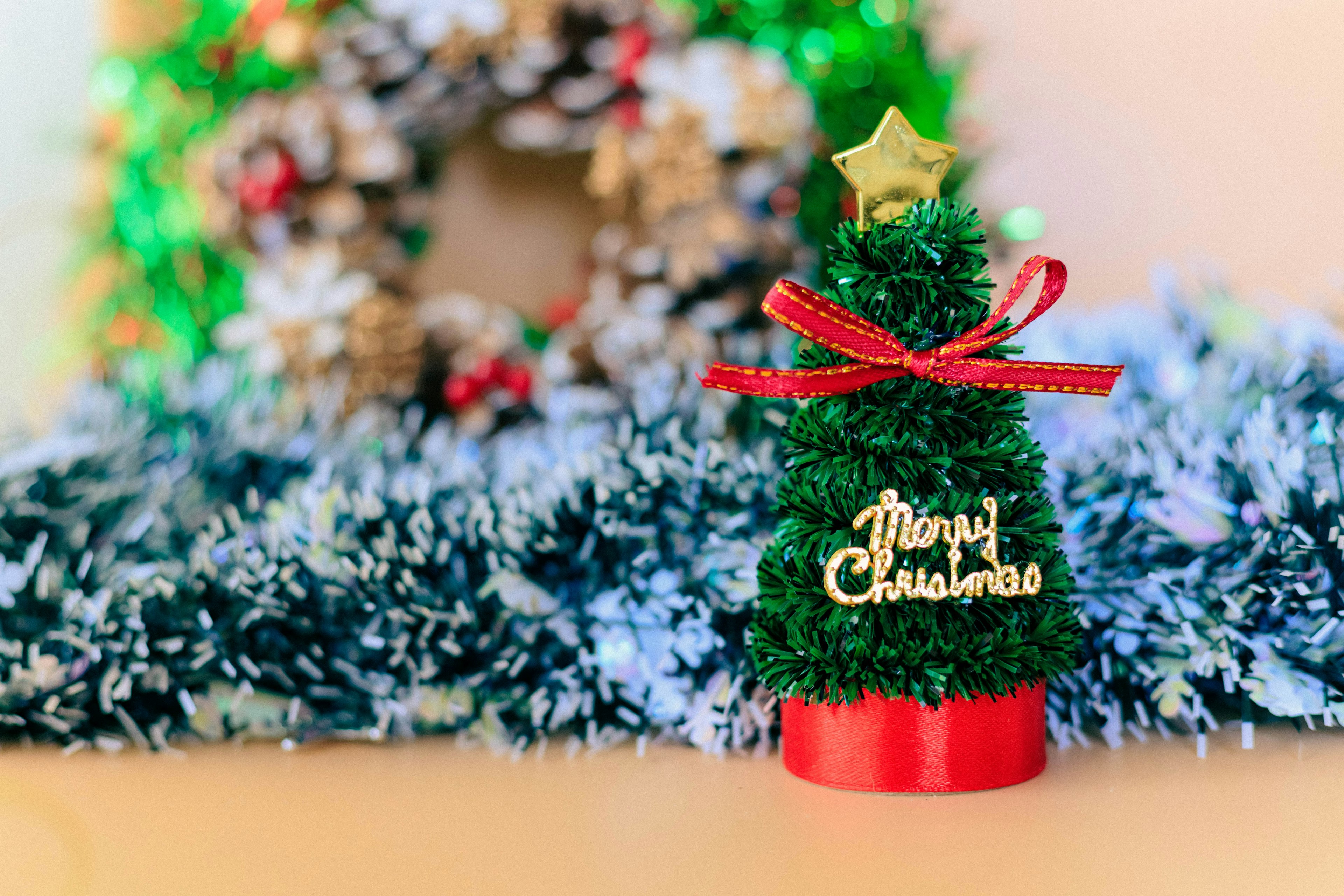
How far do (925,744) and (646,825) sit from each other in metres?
0.14

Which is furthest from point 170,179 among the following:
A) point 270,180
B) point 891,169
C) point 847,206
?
point 891,169

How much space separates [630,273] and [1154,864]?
0.65 meters

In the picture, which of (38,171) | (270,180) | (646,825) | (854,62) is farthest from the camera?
(38,171)

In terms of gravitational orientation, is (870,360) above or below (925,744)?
above

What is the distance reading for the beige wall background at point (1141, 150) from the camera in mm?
987

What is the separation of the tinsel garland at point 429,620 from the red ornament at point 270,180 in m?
0.47

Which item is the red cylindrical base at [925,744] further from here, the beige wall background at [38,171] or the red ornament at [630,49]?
the beige wall background at [38,171]

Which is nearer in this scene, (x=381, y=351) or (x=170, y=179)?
(x=381, y=351)

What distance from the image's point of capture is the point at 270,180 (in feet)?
3.14

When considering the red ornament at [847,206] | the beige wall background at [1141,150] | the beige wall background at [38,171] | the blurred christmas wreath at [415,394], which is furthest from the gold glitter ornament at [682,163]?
the beige wall background at [38,171]

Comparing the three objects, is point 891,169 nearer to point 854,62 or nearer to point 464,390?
point 854,62

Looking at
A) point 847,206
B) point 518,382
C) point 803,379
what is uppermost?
point 847,206

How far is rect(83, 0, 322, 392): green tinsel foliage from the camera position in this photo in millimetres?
1027

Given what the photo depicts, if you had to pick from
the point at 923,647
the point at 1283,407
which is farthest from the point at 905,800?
the point at 1283,407
